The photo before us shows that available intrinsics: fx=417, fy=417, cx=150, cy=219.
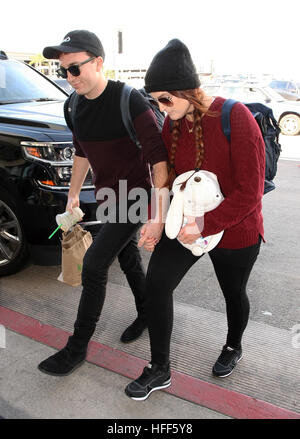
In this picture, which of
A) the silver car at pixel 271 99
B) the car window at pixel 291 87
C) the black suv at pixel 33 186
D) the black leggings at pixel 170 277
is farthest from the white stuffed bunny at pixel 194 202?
the car window at pixel 291 87

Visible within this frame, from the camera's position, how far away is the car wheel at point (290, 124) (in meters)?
12.5

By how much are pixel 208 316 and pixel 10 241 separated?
1760 mm

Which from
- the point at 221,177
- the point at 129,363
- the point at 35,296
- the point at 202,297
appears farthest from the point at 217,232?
the point at 35,296

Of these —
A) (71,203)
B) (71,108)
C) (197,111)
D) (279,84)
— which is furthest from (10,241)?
(279,84)

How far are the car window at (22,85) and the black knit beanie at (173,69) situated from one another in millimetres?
2882

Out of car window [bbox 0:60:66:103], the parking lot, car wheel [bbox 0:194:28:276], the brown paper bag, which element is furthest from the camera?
car window [bbox 0:60:66:103]

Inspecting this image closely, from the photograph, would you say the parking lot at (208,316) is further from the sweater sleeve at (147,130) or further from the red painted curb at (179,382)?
the sweater sleeve at (147,130)

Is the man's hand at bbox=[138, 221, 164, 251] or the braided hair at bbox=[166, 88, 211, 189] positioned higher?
the braided hair at bbox=[166, 88, 211, 189]

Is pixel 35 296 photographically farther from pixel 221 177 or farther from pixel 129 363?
pixel 221 177

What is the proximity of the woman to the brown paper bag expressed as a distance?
0.62m

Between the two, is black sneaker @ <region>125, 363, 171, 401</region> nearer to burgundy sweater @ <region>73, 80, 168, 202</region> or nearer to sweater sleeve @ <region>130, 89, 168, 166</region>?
burgundy sweater @ <region>73, 80, 168, 202</region>

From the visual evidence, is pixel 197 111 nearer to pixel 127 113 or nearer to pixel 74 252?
pixel 127 113

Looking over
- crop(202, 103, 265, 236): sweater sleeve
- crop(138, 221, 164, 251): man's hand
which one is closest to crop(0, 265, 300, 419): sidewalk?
crop(138, 221, 164, 251): man's hand

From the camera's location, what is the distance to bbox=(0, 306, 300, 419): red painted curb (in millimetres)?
2195
